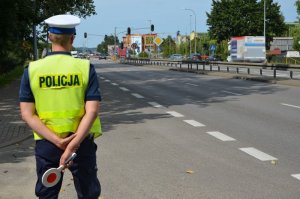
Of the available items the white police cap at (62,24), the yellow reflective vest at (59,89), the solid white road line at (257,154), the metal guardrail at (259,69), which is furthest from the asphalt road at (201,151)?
the metal guardrail at (259,69)

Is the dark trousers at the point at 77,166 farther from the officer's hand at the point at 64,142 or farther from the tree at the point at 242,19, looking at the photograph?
the tree at the point at 242,19

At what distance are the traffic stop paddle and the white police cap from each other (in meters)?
0.83

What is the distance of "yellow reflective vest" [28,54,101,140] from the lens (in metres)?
3.41

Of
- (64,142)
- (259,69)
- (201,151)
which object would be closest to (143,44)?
(259,69)

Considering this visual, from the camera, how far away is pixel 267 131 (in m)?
10.2

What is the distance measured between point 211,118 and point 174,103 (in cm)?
395

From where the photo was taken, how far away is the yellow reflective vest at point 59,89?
3408 mm

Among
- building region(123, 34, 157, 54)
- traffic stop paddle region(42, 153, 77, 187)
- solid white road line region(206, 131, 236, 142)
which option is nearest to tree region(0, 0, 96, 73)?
solid white road line region(206, 131, 236, 142)

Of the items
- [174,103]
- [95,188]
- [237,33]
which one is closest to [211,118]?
[174,103]

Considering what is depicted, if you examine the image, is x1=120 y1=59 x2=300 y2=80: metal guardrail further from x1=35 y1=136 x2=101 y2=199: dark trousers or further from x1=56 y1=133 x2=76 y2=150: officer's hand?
x1=56 y1=133 x2=76 y2=150: officer's hand

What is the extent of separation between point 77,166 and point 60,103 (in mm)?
446

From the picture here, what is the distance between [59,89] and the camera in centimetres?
342

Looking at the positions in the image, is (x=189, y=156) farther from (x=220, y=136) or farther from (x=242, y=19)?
(x=242, y=19)

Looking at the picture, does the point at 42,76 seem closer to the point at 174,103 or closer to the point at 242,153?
the point at 242,153
